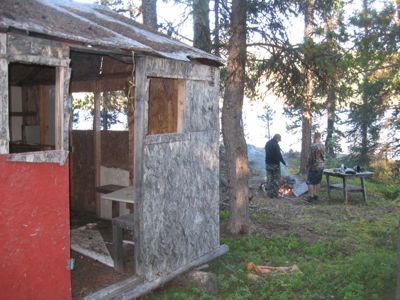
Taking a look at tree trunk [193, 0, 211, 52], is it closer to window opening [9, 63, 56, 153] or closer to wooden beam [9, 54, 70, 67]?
window opening [9, 63, 56, 153]

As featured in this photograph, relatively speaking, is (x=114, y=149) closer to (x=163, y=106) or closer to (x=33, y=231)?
(x=163, y=106)

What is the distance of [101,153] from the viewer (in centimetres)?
950

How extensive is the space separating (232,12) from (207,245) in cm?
485

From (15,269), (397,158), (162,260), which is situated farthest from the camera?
(397,158)

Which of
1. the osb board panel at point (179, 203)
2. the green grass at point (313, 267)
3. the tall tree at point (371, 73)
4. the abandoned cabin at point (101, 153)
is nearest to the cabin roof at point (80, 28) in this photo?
the abandoned cabin at point (101, 153)

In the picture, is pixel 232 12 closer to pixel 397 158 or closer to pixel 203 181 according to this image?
pixel 203 181

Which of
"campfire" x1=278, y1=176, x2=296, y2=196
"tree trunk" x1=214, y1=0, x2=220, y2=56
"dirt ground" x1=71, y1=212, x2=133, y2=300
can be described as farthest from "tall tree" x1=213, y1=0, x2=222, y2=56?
"campfire" x1=278, y1=176, x2=296, y2=196

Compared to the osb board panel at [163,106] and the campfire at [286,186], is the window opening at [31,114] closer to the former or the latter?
the osb board panel at [163,106]

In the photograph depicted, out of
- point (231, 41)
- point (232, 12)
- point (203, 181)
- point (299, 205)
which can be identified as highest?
point (232, 12)

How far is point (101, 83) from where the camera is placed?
9.03 metres

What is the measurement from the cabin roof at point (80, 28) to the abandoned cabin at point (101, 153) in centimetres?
3

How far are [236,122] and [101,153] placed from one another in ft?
9.72

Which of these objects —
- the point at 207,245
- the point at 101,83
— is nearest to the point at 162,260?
the point at 207,245

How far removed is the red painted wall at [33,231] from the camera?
4215mm
